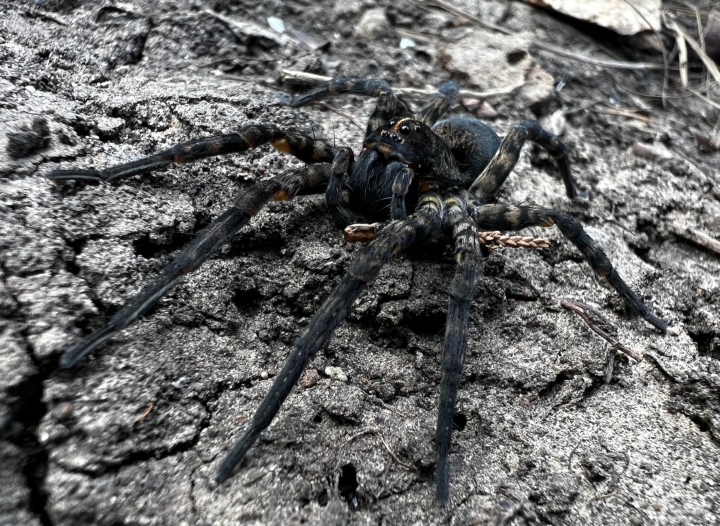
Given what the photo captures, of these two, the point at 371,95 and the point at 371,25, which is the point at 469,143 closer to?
the point at 371,95

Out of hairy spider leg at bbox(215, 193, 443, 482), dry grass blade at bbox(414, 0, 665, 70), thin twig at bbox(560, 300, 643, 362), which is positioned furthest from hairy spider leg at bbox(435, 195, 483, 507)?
dry grass blade at bbox(414, 0, 665, 70)

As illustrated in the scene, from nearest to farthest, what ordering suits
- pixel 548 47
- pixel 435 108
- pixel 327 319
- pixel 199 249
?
pixel 327 319 → pixel 199 249 → pixel 435 108 → pixel 548 47

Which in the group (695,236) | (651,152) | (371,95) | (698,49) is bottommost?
(695,236)

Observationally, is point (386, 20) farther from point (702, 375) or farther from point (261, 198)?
point (702, 375)

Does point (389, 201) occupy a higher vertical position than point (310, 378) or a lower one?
higher

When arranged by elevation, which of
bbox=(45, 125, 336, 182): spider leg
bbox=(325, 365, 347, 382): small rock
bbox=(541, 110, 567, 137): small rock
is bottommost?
bbox=(325, 365, 347, 382): small rock

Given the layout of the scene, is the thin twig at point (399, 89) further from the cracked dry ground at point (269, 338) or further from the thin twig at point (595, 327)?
the thin twig at point (595, 327)

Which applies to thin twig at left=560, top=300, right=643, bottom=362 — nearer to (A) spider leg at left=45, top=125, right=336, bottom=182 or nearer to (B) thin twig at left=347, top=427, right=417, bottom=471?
(B) thin twig at left=347, top=427, right=417, bottom=471

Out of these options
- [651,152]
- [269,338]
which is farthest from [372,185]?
[651,152]
